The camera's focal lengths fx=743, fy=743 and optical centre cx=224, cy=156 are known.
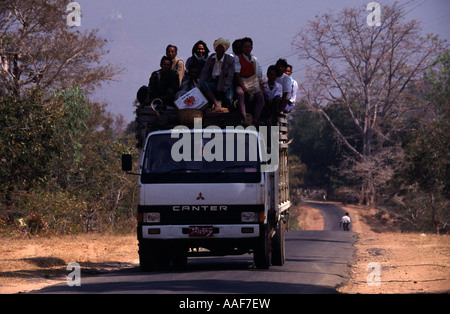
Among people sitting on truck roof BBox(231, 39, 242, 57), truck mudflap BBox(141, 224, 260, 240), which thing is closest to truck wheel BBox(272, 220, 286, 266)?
truck mudflap BBox(141, 224, 260, 240)

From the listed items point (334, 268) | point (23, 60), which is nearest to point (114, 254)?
point (334, 268)

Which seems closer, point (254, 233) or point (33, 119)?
point (254, 233)

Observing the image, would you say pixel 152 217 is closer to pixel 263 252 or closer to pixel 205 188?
pixel 205 188

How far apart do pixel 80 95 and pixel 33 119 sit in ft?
35.2

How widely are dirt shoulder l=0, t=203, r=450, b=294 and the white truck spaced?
1.87 m

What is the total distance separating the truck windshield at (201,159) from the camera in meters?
12.3

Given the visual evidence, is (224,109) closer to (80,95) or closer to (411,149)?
(80,95)

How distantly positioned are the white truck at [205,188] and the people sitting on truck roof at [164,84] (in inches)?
28.1

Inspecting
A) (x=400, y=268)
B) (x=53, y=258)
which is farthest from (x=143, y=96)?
(x=400, y=268)

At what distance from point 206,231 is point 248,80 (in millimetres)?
3090

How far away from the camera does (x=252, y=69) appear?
13.9 m

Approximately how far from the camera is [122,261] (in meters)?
17.9

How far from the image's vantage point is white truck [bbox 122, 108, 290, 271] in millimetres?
12258

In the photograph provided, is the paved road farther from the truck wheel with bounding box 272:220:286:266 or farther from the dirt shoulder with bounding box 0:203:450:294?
the dirt shoulder with bounding box 0:203:450:294
